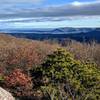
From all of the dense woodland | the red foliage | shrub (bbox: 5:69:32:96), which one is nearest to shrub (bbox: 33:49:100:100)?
the dense woodland

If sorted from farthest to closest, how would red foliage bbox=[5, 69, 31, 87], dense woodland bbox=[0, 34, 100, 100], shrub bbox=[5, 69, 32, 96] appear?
red foliage bbox=[5, 69, 31, 87] → shrub bbox=[5, 69, 32, 96] → dense woodland bbox=[0, 34, 100, 100]

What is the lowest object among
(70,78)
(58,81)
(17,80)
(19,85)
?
(19,85)

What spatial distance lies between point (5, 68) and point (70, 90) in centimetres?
2399

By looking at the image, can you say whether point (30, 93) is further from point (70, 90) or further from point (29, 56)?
point (29, 56)

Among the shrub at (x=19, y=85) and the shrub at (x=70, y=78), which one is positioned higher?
the shrub at (x=70, y=78)

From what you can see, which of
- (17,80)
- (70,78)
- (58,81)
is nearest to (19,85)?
(17,80)

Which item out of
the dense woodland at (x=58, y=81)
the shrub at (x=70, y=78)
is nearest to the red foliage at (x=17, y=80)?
the dense woodland at (x=58, y=81)

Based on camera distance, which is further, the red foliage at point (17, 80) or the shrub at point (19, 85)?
the red foliage at point (17, 80)

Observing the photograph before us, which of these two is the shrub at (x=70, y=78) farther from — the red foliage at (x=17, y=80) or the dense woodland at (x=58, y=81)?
the red foliage at (x=17, y=80)

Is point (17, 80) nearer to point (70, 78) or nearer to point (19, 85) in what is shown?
point (19, 85)

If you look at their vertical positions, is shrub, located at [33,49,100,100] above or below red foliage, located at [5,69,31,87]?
above

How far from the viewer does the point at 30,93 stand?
39.4 meters

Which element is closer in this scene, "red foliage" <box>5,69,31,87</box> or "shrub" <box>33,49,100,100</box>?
"shrub" <box>33,49,100,100</box>

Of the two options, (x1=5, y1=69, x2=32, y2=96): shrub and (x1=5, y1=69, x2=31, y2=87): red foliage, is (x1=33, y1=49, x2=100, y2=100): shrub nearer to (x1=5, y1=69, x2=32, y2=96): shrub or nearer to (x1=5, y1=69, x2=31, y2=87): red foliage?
(x1=5, y1=69, x2=32, y2=96): shrub
